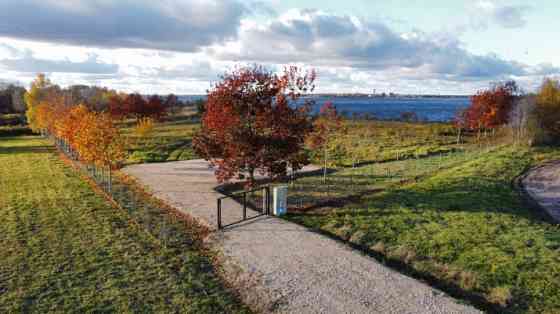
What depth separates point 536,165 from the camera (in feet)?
95.5

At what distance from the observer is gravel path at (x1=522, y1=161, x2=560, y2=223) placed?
19.0 metres

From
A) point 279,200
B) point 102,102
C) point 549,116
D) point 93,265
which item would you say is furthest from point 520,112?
point 102,102

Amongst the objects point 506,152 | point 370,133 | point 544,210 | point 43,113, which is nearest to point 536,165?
point 506,152

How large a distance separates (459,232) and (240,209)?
8087 millimetres

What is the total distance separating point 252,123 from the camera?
1742 centimetres

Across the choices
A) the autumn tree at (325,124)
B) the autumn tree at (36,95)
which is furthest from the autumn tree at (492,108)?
the autumn tree at (36,95)

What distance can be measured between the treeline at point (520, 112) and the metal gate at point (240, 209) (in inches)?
1190

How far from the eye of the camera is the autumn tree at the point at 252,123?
55.9ft

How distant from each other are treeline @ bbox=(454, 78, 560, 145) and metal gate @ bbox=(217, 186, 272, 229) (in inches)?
1190

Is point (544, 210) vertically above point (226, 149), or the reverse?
point (226, 149)

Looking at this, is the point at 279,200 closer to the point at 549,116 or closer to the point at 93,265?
the point at 93,265

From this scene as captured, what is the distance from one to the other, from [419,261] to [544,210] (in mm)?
9750

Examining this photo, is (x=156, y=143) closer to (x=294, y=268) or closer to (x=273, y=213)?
(x=273, y=213)

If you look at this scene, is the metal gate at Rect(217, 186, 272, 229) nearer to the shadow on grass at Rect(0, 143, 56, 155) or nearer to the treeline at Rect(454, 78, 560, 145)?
the shadow on grass at Rect(0, 143, 56, 155)
